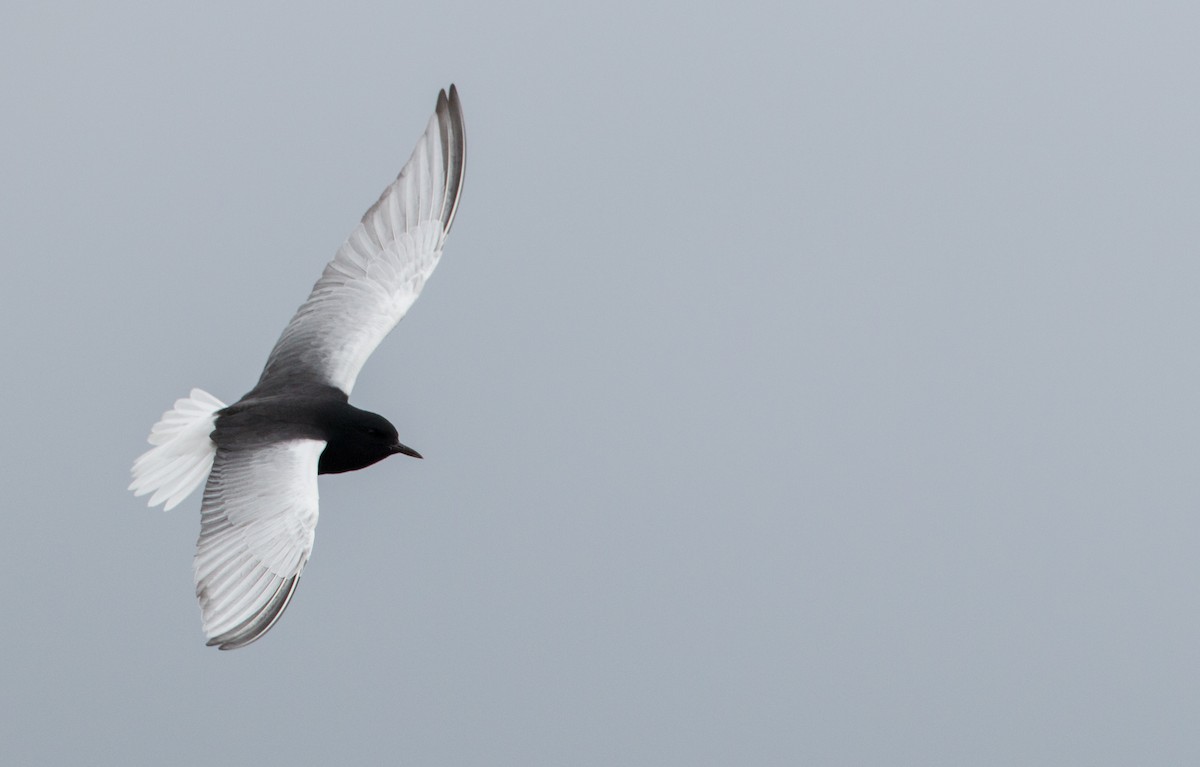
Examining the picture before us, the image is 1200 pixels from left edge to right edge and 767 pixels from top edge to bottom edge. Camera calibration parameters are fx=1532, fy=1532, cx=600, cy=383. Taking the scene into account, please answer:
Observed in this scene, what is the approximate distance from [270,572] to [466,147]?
5.14 feet

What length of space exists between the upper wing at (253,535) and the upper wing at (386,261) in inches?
20.7

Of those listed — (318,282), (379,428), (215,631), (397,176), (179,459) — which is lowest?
(215,631)

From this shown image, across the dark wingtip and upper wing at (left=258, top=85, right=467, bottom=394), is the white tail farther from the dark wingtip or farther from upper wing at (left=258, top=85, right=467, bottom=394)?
the dark wingtip

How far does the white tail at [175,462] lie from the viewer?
4348 mm

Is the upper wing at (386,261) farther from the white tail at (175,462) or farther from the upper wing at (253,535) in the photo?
the upper wing at (253,535)

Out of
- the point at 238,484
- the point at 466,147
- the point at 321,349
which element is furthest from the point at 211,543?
the point at 466,147

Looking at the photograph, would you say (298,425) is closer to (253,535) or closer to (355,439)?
(355,439)

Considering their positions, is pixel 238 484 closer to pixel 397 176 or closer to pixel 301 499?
pixel 301 499

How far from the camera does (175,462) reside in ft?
14.4

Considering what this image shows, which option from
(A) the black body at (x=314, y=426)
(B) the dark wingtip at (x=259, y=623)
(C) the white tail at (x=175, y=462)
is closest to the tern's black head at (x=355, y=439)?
(A) the black body at (x=314, y=426)

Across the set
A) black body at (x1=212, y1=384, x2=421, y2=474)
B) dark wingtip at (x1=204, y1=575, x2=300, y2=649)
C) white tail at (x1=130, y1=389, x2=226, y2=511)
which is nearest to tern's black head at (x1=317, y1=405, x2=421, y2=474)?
black body at (x1=212, y1=384, x2=421, y2=474)

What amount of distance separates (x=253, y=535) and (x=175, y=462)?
441 millimetres

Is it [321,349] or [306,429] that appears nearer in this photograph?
[306,429]

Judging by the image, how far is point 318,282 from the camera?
4.89m
